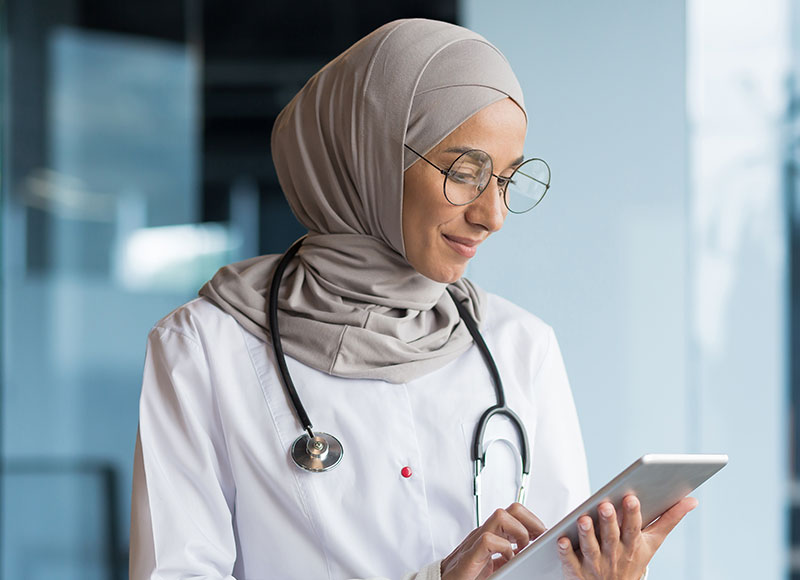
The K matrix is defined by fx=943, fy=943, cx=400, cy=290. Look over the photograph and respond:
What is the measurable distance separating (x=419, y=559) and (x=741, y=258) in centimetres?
137

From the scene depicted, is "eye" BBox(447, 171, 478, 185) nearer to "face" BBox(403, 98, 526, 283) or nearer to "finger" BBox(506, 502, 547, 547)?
"face" BBox(403, 98, 526, 283)

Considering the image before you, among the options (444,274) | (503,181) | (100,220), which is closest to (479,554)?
(444,274)

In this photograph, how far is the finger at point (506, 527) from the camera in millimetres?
1101

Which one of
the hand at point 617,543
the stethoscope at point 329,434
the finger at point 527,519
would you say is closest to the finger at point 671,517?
the hand at point 617,543

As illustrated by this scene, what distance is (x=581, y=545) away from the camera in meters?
1.03

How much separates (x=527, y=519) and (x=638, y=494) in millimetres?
180

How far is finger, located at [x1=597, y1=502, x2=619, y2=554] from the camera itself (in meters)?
0.99

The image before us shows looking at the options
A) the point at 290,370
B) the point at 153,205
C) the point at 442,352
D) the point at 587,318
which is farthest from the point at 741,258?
the point at 153,205

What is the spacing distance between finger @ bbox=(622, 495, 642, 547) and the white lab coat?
31 cm

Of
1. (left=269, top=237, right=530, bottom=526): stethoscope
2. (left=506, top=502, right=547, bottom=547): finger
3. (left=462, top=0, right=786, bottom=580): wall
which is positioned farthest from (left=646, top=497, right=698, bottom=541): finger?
(left=462, top=0, right=786, bottom=580): wall

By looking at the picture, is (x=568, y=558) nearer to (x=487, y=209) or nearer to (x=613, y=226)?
(x=487, y=209)

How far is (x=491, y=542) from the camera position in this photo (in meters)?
1.08

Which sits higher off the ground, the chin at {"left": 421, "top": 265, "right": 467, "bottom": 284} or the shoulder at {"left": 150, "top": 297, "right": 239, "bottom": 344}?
the chin at {"left": 421, "top": 265, "right": 467, "bottom": 284}

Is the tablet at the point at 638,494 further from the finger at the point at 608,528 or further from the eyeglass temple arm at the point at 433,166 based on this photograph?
the eyeglass temple arm at the point at 433,166
